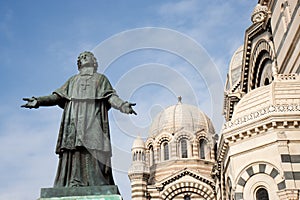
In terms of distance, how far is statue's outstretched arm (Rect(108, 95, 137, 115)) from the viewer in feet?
18.8

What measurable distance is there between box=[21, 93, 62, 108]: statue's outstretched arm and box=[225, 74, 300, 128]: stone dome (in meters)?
9.50

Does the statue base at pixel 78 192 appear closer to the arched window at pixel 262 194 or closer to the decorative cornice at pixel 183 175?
the arched window at pixel 262 194

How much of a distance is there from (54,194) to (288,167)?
9.87 m

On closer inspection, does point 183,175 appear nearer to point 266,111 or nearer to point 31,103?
point 266,111

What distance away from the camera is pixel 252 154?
14883 millimetres

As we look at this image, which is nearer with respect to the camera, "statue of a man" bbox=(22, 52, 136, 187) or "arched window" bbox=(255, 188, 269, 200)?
"statue of a man" bbox=(22, 52, 136, 187)

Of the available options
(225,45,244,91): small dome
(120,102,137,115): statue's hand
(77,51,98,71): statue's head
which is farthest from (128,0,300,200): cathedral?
(120,102,137,115): statue's hand

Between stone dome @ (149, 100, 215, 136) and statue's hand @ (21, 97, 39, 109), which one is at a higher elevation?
stone dome @ (149, 100, 215, 136)

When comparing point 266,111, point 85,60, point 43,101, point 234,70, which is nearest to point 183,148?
point 234,70

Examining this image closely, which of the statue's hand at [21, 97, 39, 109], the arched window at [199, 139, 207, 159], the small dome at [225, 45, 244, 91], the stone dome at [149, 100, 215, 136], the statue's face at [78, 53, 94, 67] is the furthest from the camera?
the stone dome at [149, 100, 215, 136]

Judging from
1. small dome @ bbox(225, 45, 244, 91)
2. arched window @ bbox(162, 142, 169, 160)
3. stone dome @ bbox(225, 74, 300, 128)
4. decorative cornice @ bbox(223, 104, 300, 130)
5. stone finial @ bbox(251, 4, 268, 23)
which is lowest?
decorative cornice @ bbox(223, 104, 300, 130)

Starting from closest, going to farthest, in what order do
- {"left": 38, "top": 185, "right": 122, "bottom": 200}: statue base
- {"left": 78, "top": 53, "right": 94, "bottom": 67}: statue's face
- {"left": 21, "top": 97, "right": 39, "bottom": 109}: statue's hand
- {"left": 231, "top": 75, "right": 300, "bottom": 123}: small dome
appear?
1. {"left": 38, "top": 185, "right": 122, "bottom": 200}: statue base
2. {"left": 21, "top": 97, "right": 39, "bottom": 109}: statue's hand
3. {"left": 78, "top": 53, "right": 94, "bottom": 67}: statue's face
4. {"left": 231, "top": 75, "right": 300, "bottom": 123}: small dome

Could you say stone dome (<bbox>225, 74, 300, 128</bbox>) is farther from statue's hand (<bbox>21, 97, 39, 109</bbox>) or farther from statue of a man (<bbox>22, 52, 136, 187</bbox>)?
statue's hand (<bbox>21, 97, 39, 109</bbox>)

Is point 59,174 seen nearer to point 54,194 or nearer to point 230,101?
point 54,194
